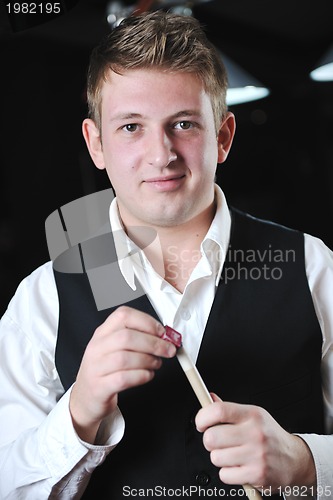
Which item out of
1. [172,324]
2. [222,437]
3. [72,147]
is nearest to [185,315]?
[172,324]

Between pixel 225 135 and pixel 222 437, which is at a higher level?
pixel 225 135

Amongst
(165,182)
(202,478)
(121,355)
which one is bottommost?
(202,478)

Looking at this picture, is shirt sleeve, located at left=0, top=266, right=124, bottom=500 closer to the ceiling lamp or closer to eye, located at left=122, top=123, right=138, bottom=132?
eye, located at left=122, top=123, right=138, bottom=132

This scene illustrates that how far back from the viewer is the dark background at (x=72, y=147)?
63 cm

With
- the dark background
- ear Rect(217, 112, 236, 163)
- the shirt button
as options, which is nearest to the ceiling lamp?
the dark background

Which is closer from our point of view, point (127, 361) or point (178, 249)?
point (127, 361)

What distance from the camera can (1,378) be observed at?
468 millimetres

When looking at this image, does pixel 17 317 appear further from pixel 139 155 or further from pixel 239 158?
pixel 239 158

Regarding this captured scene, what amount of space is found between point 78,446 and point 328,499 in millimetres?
182

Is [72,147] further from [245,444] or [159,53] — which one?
[245,444]

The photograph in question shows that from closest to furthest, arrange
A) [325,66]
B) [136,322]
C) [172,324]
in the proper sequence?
[136,322]
[172,324]
[325,66]

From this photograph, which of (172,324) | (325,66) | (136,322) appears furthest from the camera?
(325,66)

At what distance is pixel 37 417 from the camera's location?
1.51 ft

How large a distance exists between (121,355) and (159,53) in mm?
200
